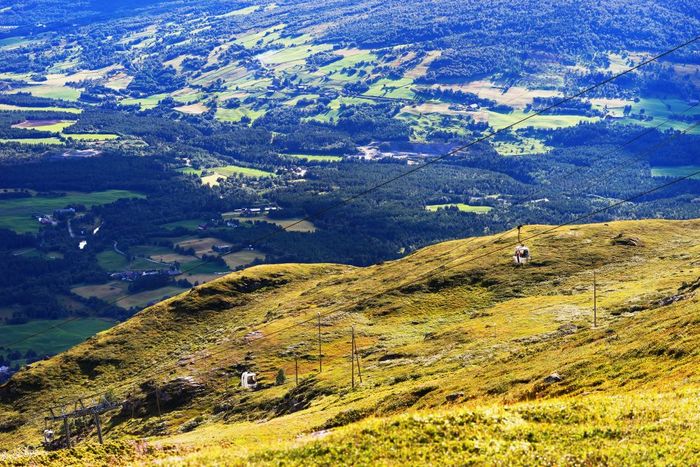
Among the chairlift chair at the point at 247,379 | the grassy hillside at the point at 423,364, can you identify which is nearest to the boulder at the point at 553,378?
the grassy hillside at the point at 423,364

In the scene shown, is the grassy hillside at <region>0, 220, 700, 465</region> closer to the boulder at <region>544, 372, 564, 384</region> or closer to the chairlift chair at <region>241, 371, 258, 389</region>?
the boulder at <region>544, 372, 564, 384</region>

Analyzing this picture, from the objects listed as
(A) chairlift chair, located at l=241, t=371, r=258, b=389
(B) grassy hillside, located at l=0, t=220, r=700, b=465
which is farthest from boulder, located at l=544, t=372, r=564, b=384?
(A) chairlift chair, located at l=241, t=371, r=258, b=389

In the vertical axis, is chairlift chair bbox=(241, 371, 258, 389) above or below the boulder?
below

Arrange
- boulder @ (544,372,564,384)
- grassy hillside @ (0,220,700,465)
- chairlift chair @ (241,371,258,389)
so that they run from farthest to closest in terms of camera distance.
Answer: chairlift chair @ (241,371,258,389), boulder @ (544,372,564,384), grassy hillside @ (0,220,700,465)

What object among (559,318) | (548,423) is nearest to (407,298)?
(559,318)

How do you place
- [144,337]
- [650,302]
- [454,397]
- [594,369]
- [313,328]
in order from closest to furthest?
[594,369] < [454,397] < [650,302] < [313,328] < [144,337]

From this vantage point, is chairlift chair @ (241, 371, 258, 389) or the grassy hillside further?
chairlift chair @ (241, 371, 258, 389)

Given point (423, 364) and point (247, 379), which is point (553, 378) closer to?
point (423, 364)

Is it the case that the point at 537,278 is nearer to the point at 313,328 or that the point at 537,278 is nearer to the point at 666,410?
the point at 313,328
